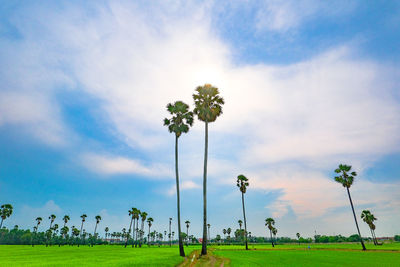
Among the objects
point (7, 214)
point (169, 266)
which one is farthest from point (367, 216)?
point (7, 214)

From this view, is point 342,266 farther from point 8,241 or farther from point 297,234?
point 8,241

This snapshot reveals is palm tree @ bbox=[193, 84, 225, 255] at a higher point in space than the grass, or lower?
higher

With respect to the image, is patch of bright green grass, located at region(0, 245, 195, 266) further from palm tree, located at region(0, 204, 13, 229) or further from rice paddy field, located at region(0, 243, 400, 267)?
palm tree, located at region(0, 204, 13, 229)

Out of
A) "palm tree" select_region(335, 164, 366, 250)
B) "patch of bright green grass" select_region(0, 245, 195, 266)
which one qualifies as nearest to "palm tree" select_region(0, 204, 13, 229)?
"patch of bright green grass" select_region(0, 245, 195, 266)

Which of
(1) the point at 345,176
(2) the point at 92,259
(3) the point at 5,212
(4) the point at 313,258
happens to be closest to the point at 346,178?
(1) the point at 345,176

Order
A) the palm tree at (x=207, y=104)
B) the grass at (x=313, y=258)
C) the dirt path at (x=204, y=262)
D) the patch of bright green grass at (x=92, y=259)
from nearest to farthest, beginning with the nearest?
the dirt path at (x=204, y=262)
the patch of bright green grass at (x=92, y=259)
the grass at (x=313, y=258)
the palm tree at (x=207, y=104)

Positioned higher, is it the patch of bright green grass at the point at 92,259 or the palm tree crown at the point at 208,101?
the palm tree crown at the point at 208,101

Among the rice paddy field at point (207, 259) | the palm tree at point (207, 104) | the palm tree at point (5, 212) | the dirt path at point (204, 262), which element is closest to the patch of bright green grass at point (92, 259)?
the rice paddy field at point (207, 259)

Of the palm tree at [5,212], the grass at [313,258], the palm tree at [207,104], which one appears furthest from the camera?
the palm tree at [5,212]

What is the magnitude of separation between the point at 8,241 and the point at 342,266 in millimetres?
237129

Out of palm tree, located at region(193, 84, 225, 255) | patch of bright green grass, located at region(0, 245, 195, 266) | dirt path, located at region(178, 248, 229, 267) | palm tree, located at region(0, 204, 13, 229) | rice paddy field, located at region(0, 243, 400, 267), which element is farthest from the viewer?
palm tree, located at region(0, 204, 13, 229)

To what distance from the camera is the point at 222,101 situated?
40469 millimetres

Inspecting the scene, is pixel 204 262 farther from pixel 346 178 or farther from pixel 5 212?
pixel 5 212

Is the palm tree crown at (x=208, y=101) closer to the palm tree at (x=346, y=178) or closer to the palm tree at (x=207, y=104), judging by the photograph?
the palm tree at (x=207, y=104)
